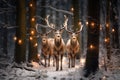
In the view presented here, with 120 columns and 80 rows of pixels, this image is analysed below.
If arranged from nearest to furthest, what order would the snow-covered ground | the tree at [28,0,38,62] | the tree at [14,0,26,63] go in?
the snow-covered ground < the tree at [14,0,26,63] < the tree at [28,0,38,62]

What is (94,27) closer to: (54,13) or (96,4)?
(96,4)

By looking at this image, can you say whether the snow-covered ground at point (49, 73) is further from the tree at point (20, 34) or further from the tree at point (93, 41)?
the tree at point (20, 34)

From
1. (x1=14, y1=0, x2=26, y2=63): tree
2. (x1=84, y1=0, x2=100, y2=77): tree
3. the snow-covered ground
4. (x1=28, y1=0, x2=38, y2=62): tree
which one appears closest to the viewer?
the snow-covered ground

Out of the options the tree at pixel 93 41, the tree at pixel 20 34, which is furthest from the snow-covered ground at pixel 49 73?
the tree at pixel 20 34

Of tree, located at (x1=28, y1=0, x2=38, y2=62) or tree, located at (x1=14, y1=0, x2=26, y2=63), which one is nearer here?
tree, located at (x1=14, y1=0, x2=26, y2=63)

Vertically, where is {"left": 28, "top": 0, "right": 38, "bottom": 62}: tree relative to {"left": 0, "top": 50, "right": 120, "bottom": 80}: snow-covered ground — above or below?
above

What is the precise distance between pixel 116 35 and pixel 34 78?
10.1 m

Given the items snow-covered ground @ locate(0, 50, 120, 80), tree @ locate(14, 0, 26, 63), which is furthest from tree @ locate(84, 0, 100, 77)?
tree @ locate(14, 0, 26, 63)

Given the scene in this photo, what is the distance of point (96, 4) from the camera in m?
14.7

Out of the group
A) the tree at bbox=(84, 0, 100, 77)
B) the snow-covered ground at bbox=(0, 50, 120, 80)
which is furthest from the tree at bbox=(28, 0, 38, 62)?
the tree at bbox=(84, 0, 100, 77)

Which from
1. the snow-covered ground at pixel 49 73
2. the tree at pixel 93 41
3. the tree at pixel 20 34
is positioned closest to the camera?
the snow-covered ground at pixel 49 73

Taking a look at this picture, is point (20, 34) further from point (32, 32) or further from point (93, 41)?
point (93, 41)

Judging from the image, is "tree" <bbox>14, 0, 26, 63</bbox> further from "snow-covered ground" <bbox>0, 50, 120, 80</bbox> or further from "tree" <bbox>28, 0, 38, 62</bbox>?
"tree" <bbox>28, 0, 38, 62</bbox>

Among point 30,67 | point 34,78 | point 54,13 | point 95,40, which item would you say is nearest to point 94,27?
point 95,40
